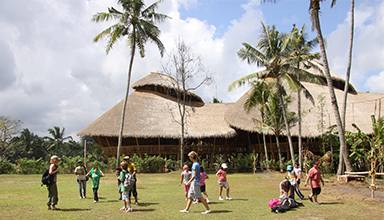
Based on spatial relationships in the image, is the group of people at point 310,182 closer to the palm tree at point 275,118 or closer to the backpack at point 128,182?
the backpack at point 128,182

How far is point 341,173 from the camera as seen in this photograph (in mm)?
16281

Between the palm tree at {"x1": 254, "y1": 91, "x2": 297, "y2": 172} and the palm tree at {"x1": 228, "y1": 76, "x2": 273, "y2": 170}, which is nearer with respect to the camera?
the palm tree at {"x1": 228, "y1": 76, "x2": 273, "y2": 170}

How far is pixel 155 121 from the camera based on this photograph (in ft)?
90.4

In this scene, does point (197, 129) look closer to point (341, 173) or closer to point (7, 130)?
point (341, 173)

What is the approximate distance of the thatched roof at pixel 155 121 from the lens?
84.6 ft

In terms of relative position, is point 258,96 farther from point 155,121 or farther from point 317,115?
point 155,121

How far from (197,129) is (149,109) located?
5.60 metres

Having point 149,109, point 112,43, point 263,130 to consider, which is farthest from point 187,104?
point 112,43

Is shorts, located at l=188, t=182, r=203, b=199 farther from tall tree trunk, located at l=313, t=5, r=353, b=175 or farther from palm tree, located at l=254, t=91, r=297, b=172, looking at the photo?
palm tree, located at l=254, t=91, r=297, b=172

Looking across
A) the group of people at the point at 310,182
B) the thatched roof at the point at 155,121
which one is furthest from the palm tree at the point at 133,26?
the group of people at the point at 310,182

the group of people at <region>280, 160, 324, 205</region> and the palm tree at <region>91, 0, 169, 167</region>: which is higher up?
the palm tree at <region>91, 0, 169, 167</region>

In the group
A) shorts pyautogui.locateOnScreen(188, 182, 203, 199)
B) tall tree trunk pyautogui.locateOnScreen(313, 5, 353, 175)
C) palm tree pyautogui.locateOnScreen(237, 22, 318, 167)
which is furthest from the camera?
palm tree pyautogui.locateOnScreen(237, 22, 318, 167)

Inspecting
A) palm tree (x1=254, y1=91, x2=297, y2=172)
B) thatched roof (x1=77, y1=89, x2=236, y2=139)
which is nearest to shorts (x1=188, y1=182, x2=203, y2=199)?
palm tree (x1=254, y1=91, x2=297, y2=172)

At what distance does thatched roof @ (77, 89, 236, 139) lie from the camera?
2580cm
